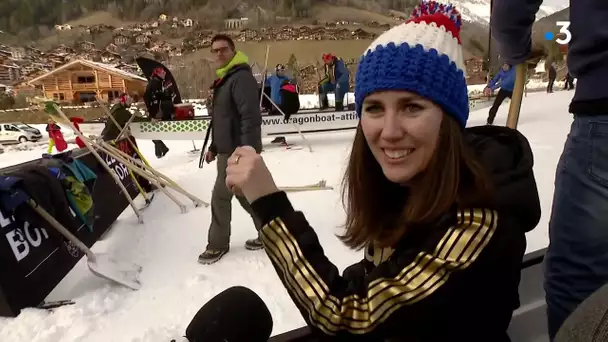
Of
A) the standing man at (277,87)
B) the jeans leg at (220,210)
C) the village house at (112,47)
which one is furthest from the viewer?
the village house at (112,47)

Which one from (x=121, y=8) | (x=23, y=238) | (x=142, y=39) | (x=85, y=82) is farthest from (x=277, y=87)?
(x=121, y=8)

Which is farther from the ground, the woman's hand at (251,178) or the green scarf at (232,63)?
the green scarf at (232,63)

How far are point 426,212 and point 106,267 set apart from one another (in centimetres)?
270

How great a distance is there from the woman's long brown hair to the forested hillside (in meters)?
20.9

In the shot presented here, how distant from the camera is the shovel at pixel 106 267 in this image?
274 cm

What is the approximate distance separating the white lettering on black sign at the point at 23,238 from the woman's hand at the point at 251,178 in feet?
6.76

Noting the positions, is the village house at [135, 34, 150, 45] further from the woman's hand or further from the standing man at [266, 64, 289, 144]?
the woman's hand

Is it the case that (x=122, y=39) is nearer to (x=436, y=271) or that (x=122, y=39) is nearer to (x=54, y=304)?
(x=54, y=304)

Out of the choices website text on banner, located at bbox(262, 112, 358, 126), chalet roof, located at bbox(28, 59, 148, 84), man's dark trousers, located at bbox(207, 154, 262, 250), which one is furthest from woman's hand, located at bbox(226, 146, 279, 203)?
chalet roof, located at bbox(28, 59, 148, 84)

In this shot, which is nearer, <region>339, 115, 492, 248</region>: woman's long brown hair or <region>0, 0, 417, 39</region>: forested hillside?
<region>339, 115, 492, 248</region>: woman's long brown hair

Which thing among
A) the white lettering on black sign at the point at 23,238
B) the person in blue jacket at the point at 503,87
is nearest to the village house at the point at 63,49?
the person in blue jacket at the point at 503,87

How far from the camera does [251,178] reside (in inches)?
36.4

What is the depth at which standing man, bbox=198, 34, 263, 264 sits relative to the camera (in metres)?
3.16

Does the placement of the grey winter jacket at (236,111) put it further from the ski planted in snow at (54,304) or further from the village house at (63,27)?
the village house at (63,27)
